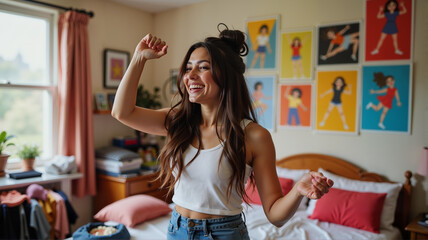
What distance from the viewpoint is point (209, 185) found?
125 cm

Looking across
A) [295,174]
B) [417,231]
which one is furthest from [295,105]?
[417,231]

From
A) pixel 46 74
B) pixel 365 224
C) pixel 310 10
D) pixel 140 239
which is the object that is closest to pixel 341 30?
pixel 310 10

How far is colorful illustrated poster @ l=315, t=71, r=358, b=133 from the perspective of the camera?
3061 mm

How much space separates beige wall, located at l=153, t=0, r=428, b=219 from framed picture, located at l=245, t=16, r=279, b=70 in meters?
0.08

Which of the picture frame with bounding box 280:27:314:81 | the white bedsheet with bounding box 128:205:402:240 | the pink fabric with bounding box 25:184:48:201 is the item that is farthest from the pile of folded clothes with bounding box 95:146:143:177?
the picture frame with bounding box 280:27:314:81

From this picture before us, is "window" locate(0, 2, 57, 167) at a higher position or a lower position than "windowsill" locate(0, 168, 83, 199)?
higher

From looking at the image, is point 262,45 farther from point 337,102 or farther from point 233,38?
point 233,38

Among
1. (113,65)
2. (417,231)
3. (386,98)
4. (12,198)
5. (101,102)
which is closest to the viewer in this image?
(417,231)

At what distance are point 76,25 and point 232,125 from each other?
2.68m

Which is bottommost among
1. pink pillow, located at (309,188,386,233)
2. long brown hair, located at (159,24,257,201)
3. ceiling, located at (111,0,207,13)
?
pink pillow, located at (309,188,386,233)

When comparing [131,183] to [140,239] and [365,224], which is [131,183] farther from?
[365,224]

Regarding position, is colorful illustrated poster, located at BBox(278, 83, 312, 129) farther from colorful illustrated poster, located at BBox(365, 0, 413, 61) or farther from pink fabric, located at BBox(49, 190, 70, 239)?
pink fabric, located at BBox(49, 190, 70, 239)

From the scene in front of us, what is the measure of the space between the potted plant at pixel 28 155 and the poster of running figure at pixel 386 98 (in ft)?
9.71

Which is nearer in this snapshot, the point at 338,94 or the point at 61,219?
the point at 61,219
